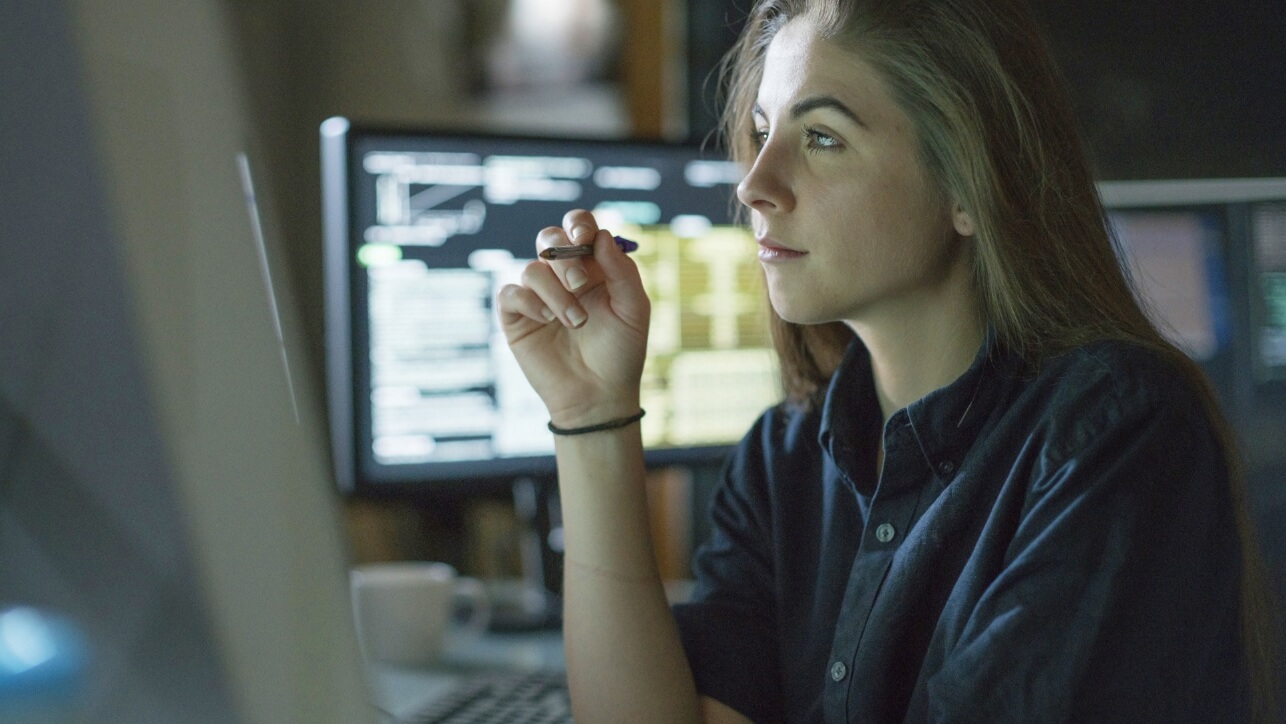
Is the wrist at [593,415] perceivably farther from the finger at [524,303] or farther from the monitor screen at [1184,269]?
the monitor screen at [1184,269]

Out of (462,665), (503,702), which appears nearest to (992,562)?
(503,702)

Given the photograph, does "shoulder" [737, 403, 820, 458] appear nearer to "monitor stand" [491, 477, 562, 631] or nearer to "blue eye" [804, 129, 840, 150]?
"blue eye" [804, 129, 840, 150]

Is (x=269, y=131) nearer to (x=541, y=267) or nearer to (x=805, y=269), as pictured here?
(x=541, y=267)

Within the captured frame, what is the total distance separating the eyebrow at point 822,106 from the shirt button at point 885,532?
308mm

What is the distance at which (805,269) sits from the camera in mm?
858

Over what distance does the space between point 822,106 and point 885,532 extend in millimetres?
331

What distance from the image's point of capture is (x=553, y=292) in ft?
2.96

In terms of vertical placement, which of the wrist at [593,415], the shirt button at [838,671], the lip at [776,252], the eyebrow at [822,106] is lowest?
the shirt button at [838,671]

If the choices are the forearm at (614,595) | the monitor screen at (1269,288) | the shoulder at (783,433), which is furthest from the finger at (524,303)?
the monitor screen at (1269,288)

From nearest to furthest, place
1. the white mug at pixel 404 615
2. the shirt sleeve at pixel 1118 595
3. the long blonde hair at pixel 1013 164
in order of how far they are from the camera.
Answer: the shirt sleeve at pixel 1118 595 → the long blonde hair at pixel 1013 164 → the white mug at pixel 404 615

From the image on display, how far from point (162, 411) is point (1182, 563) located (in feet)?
2.04

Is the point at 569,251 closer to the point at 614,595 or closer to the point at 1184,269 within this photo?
the point at 614,595

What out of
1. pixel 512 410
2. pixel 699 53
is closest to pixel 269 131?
pixel 699 53

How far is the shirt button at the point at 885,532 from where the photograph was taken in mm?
849
